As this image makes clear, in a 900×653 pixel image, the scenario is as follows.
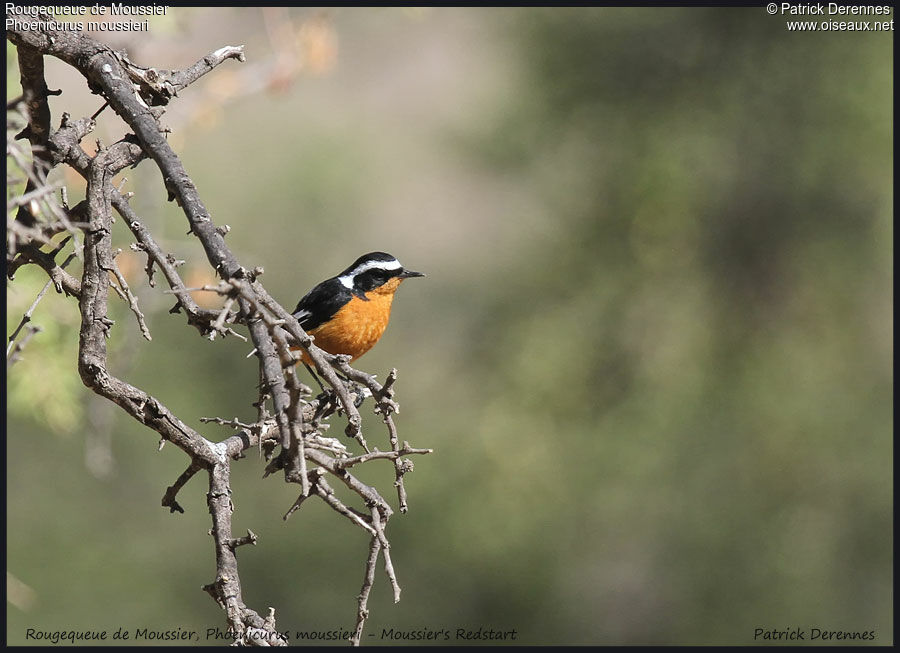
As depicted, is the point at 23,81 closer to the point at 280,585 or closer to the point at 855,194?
the point at 855,194

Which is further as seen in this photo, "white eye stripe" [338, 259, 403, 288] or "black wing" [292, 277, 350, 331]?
"white eye stripe" [338, 259, 403, 288]

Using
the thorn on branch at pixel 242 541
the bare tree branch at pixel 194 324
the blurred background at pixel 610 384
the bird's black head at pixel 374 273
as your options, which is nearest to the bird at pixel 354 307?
the bird's black head at pixel 374 273

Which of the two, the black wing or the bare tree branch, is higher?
the bare tree branch

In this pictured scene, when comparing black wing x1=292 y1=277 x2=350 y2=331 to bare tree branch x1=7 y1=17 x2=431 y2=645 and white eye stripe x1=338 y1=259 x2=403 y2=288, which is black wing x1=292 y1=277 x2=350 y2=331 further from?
bare tree branch x1=7 y1=17 x2=431 y2=645

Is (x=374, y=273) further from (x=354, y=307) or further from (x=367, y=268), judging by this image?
(x=354, y=307)

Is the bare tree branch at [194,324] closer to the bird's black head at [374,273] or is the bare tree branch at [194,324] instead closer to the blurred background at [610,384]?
the bird's black head at [374,273]

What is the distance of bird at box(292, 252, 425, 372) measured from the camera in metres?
4.66

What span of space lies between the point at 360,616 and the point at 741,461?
958 centimetres

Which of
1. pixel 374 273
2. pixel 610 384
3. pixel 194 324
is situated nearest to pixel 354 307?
pixel 374 273

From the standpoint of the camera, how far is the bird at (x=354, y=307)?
466 centimetres

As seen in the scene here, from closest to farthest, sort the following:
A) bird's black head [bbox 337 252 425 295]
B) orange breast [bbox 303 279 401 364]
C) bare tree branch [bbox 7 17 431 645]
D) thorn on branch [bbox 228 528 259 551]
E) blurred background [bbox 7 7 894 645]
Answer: bare tree branch [bbox 7 17 431 645]
thorn on branch [bbox 228 528 259 551]
orange breast [bbox 303 279 401 364]
bird's black head [bbox 337 252 425 295]
blurred background [bbox 7 7 894 645]

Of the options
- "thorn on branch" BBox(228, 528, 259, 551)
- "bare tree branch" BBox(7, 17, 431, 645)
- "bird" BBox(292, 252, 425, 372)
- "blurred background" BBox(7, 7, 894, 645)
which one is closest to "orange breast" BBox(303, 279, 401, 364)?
"bird" BBox(292, 252, 425, 372)

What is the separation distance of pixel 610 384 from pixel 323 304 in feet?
20.5

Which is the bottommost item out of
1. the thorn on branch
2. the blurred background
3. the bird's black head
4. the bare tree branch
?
the blurred background
